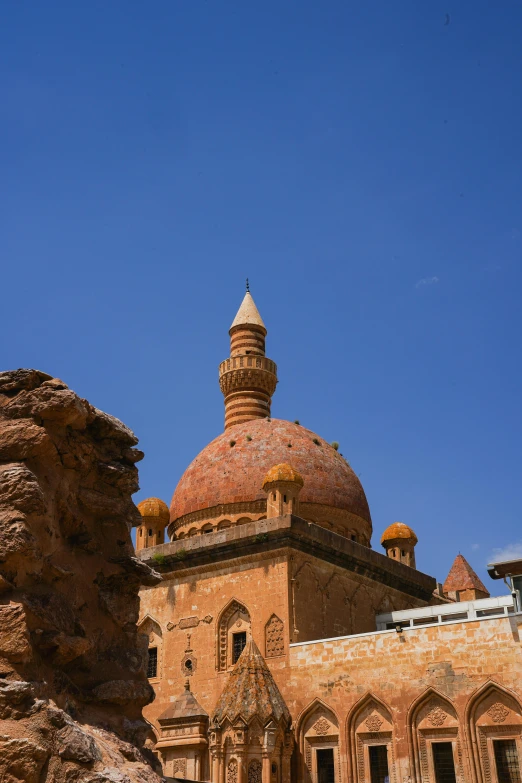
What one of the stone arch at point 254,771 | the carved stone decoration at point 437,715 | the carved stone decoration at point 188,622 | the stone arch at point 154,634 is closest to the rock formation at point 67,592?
the stone arch at point 254,771

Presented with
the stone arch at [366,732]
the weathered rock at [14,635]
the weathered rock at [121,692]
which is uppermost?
the stone arch at [366,732]

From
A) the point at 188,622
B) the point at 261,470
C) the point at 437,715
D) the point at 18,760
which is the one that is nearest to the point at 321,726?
the point at 437,715

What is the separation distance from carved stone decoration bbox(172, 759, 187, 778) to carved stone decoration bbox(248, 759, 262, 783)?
2253 millimetres

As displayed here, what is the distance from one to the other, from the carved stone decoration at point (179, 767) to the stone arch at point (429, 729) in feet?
17.1

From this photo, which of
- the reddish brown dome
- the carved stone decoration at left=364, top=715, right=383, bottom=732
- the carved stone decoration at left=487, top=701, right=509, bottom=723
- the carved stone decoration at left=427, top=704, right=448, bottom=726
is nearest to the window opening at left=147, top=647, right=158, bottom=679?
the reddish brown dome

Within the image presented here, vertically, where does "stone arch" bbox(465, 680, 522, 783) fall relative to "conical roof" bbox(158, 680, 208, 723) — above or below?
below

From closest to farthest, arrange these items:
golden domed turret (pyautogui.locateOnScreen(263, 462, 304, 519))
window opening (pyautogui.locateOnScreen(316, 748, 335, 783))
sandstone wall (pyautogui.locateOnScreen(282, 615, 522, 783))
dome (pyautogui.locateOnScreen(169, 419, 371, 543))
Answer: sandstone wall (pyautogui.locateOnScreen(282, 615, 522, 783))
window opening (pyautogui.locateOnScreen(316, 748, 335, 783))
golden domed turret (pyautogui.locateOnScreen(263, 462, 304, 519))
dome (pyautogui.locateOnScreen(169, 419, 371, 543))

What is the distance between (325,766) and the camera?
61.7ft

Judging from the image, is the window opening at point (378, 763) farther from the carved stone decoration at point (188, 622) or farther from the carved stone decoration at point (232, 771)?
the carved stone decoration at point (188, 622)

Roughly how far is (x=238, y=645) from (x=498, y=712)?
6701mm

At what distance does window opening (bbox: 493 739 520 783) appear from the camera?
1653cm

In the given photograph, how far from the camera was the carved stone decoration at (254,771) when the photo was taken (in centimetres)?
1745

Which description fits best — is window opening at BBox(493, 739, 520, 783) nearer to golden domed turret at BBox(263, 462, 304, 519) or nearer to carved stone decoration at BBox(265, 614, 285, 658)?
carved stone decoration at BBox(265, 614, 285, 658)

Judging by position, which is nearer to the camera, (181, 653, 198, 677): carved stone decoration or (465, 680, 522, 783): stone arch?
(465, 680, 522, 783): stone arch
